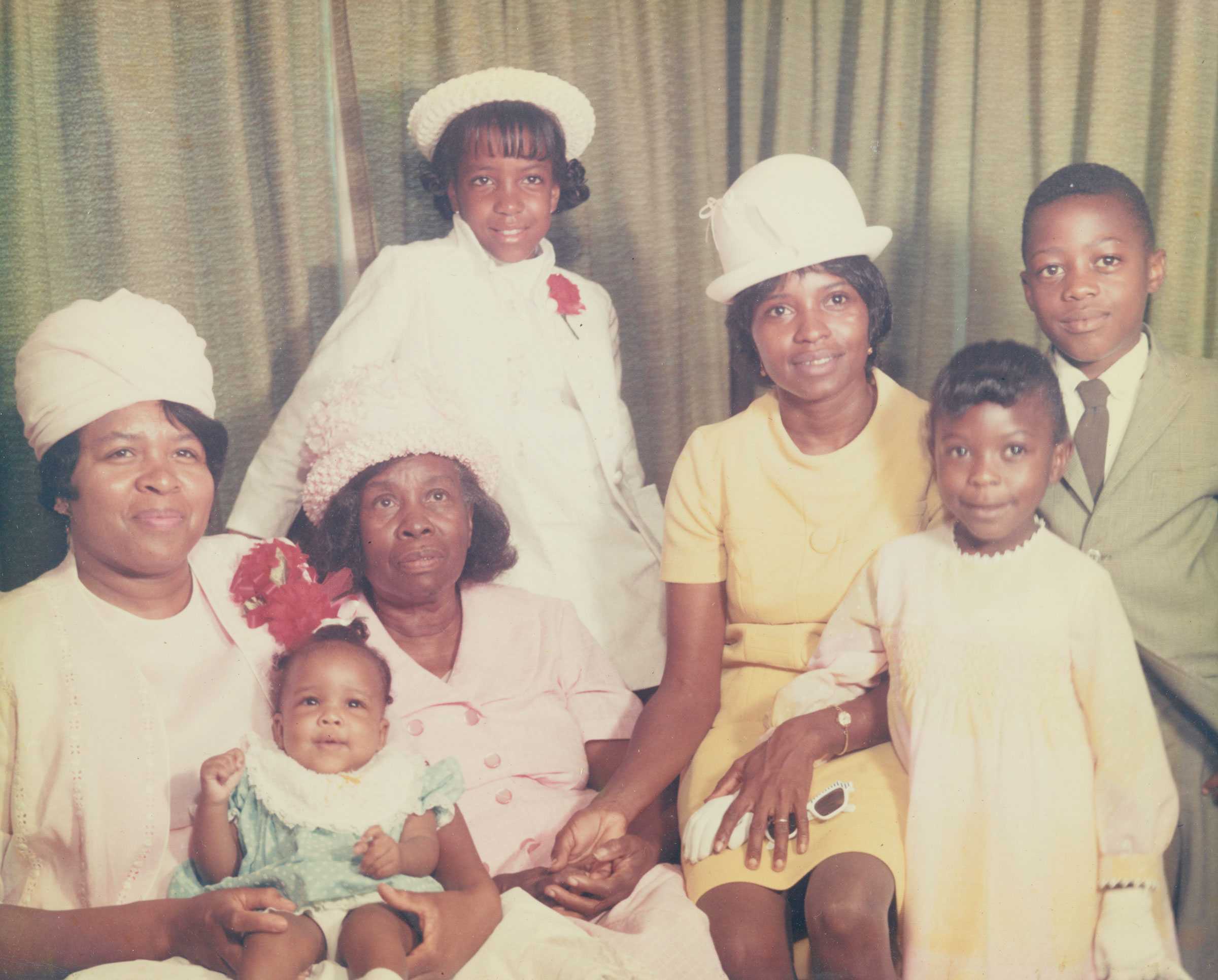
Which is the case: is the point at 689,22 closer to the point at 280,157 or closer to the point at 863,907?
the point at 280,157

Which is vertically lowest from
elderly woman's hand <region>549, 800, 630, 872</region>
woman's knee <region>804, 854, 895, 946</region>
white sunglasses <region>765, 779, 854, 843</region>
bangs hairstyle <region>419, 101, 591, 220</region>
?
woman's knee <region>804, 854, 895, 946</region>

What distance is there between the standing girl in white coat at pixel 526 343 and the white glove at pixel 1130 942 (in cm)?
105

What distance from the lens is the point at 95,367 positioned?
1.90m

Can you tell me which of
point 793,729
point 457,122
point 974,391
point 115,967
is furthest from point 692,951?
point 457,122

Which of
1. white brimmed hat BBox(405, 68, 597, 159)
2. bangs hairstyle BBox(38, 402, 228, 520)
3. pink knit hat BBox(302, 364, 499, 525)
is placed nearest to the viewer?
bangs hairstyle BBox(38, 402, 228, 520)

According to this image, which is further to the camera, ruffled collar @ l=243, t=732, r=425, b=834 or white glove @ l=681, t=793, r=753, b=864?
white glove @ l=681, t=793, r=753, b=864

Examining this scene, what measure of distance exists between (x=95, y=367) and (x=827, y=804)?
1.40 m

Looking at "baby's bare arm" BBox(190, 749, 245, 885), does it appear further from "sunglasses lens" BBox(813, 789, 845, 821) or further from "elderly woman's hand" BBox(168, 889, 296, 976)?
"sunglasses lens" BBox(813, 789, 845, 821)

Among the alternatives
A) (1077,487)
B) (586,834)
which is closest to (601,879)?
(586,834)

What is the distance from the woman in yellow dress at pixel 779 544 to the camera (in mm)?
1930

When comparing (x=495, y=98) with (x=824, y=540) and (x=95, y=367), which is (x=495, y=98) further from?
(x=824, y=540)

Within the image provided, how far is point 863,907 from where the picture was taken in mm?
1748

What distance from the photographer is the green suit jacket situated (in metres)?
1.94

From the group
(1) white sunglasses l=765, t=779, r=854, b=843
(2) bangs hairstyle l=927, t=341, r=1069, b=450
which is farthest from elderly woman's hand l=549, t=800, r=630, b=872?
(2) bangs hairstyle l=927, t=341, r=1069, b=450
